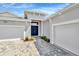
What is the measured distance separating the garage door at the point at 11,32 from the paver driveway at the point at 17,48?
19cm

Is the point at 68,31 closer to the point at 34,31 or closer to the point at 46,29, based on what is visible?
the point at 46,29

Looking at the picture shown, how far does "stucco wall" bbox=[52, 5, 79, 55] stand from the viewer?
3.85 meters

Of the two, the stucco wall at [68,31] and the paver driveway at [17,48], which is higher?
the stucco wall at [68,31]

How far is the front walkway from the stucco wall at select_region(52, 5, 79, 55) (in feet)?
0.84

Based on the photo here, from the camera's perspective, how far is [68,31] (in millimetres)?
4094

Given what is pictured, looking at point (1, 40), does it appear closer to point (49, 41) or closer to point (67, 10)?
point (49, 41)

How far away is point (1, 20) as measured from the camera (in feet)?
13.1

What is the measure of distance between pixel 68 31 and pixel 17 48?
1.69 m

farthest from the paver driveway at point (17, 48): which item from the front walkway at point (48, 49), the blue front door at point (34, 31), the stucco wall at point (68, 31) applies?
the stucco wall at point (68, 31)

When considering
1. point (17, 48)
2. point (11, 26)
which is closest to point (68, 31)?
point (17, 48)

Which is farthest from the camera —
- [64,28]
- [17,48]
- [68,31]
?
[64,28]

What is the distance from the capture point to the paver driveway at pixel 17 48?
3.83 metres

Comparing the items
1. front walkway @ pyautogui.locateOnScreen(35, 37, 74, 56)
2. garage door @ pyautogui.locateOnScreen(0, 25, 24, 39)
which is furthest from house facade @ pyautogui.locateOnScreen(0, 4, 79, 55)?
front walkway @ pyautogui.locateOnScreen(35, 37, 74, 56)

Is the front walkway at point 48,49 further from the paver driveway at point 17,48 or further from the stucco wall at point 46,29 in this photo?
the stucco wall at point 46,29
